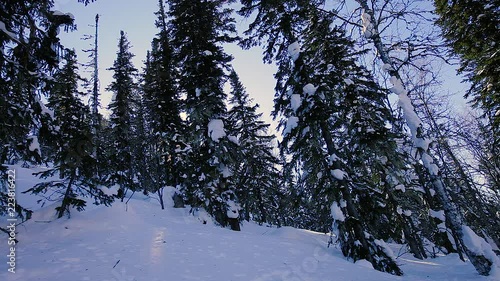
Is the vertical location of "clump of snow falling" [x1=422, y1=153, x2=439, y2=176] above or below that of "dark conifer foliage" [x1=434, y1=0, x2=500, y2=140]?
below

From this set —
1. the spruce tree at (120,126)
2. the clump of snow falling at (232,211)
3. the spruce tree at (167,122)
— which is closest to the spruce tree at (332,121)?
the clump of snow falling at (232,211)

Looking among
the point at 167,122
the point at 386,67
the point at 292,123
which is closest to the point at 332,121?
the point at 292,123

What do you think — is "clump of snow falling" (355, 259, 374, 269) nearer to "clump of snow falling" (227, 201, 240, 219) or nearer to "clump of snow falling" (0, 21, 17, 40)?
"clump of snow falling" (227, 201, 240, 219)

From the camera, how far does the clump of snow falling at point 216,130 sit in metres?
12.0

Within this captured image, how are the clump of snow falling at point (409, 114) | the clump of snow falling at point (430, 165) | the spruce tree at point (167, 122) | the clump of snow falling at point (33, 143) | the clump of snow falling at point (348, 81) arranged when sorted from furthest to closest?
the spruce tree at point (167, 122), the clump of snow falling at point (348, 81), the clump of snow falling at point (33, 143), the clump of snow falling at point (409, 114), the clump of snow falling at point (430, 165)

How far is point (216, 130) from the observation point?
12.2 metres

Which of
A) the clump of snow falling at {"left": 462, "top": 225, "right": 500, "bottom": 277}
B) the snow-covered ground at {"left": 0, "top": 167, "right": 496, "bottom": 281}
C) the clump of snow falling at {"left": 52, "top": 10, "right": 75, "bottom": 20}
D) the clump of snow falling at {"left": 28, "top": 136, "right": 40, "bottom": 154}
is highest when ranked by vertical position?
the clump of snow falling at {"left": 52, "top": 10, "right": 75, "bottom": 20}

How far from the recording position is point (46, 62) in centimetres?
720

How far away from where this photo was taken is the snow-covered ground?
5371 millimetres

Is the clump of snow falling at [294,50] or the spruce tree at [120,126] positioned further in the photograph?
the spruce tree at [120,126]

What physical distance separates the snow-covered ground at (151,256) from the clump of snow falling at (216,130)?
444cm

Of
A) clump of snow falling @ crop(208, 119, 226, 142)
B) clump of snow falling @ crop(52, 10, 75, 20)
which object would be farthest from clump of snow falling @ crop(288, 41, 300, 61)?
clump of snow falling @ crop(52, 10, 75, 20)

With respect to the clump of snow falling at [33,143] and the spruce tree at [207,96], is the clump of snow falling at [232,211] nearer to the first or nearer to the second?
the spruce tree at [207,96]

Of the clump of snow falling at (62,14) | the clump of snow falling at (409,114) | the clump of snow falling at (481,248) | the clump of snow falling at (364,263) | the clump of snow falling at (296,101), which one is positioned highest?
the clump of snow falling at (62,14)
